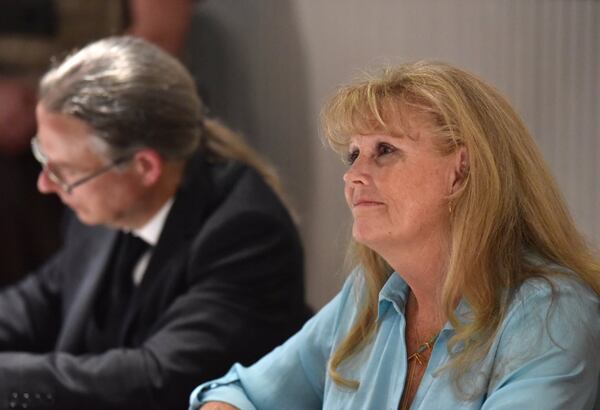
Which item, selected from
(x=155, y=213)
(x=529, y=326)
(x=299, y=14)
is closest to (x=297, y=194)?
(x=299, y=14)

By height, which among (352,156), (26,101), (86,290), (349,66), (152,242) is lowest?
(86,290)

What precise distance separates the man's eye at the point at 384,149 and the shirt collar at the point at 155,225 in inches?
39.2

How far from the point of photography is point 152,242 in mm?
2717

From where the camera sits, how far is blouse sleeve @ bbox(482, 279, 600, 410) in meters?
1.57

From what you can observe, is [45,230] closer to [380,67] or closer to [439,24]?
[439,24]

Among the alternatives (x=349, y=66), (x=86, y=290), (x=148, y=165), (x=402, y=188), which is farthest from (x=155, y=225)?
(x=402, y=188)

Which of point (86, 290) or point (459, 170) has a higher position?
point (459, 170)

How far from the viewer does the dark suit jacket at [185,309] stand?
2.37m

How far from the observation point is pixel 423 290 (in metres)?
1.82

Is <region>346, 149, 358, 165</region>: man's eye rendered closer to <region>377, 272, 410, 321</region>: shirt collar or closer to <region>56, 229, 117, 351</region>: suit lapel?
<region>377, 272, 410, 321</region>: shirt collar

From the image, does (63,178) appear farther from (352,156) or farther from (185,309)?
(352,156)

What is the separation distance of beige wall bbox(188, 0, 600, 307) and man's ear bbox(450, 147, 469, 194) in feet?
1.02

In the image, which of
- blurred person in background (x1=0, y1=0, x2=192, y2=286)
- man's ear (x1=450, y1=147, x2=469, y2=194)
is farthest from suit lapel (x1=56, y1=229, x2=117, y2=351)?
man's ear (x1=450, y1=147, x2=469, y2=194)

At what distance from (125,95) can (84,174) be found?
Answer: 223mm
